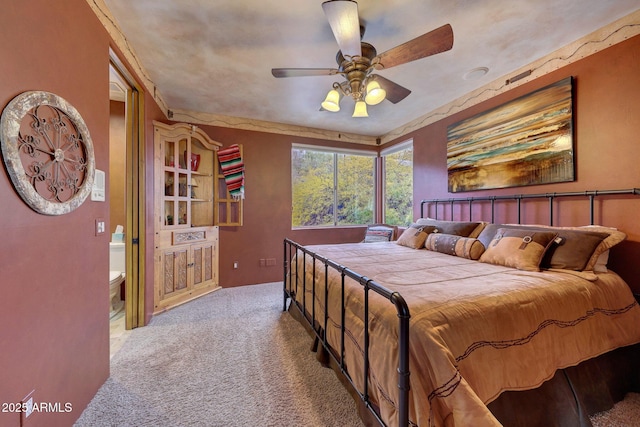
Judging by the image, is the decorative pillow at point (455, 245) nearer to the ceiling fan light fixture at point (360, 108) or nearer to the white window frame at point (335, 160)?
the ceiling fan light fixture at point (360, 108)

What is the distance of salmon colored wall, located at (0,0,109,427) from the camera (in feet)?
3.30

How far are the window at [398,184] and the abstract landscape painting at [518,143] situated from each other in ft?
3.06

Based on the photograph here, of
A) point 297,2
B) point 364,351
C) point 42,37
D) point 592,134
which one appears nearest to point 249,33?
point 297,2

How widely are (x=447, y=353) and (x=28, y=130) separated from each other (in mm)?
2049

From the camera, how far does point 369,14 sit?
1787 millimetres

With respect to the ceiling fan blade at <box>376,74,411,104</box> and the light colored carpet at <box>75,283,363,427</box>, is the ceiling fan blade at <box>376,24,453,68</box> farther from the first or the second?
the light colored carpet at <box>75,283,363,427</box>

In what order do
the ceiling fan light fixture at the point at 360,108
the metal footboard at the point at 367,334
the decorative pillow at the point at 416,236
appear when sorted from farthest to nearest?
1. the decorative pillow at the point at 416,236
2. the ceiling fan light fixture at the point at 360,108
3. the metal footboard at the point at 367,334

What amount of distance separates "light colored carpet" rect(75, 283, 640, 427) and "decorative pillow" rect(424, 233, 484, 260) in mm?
1200

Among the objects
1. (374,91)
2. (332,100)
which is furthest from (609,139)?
(332,100)

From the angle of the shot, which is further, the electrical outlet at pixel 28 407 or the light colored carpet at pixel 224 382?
the light colored carpet at pixel 224 382

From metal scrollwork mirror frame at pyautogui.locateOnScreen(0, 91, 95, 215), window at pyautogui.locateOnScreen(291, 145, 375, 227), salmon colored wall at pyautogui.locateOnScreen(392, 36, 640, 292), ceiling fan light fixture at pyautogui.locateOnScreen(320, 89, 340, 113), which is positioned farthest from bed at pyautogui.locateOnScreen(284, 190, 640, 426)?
window at pyautogui.locateOnScreen(291, 145, 375, 227)

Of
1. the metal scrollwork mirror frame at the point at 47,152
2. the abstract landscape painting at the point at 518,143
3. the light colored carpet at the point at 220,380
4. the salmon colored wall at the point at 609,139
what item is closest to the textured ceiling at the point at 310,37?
the salmon colored wall at the point at 609,139

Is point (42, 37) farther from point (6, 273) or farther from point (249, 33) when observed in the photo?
point (249, 33)

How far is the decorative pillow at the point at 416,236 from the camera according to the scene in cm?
285
